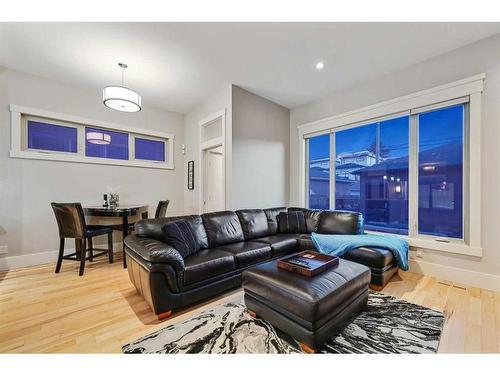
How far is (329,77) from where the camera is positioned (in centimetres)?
355

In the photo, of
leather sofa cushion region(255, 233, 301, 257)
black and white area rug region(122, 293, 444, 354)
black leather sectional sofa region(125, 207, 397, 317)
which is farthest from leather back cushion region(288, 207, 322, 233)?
black and white area rug region(122, 293, 444, 354)

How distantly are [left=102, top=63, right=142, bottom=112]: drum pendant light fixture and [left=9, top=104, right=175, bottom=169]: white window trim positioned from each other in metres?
1.40

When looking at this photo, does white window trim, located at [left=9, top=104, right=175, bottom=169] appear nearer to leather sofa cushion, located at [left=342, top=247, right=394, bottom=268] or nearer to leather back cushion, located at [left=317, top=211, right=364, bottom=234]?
leather back cushion, located at [left=317, top=211, right=364, bottom=234]

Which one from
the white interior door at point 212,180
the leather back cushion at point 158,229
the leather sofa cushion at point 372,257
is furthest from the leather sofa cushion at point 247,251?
the white interior door at point 212,180

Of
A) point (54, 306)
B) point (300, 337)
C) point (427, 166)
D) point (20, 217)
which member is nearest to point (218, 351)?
point (300, 337)

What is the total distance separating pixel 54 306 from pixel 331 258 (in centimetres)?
277

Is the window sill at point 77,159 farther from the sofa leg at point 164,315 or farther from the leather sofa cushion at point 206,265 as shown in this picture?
the sofa leg at point 164,315

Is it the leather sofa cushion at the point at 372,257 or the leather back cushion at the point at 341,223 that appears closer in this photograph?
the leather sofa cushion at the point at 372,257

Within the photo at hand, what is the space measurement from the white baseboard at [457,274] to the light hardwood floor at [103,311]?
0.33ft

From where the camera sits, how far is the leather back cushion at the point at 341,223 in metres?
3.34

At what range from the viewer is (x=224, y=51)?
2869 mm

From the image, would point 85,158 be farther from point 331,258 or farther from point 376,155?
point 376,155

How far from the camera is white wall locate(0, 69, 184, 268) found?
3234mm
